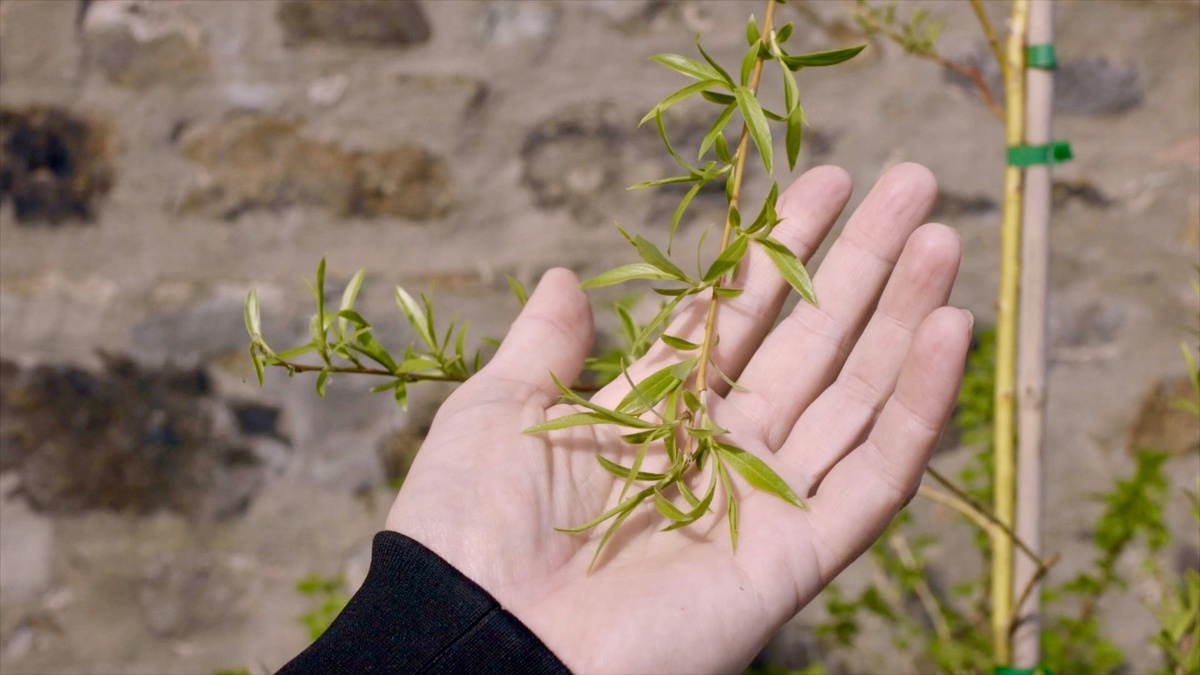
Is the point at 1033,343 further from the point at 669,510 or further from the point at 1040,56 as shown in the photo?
the point at 669,510

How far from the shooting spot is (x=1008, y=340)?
98cm

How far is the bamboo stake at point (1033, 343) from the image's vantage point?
97 cm

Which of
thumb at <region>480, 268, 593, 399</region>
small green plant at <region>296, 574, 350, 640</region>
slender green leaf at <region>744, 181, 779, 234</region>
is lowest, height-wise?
small green plant at <region>296, 574, 350, 640</region>

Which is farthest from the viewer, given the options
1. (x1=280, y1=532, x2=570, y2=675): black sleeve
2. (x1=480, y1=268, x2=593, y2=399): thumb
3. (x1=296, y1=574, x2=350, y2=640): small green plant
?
(x1=296, y1=574, x2=350, y2=640): small green plant

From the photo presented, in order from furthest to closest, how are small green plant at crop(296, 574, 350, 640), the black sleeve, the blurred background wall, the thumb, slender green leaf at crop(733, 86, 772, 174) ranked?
the blurred background wall
small green plant at crop(296, 574, 350, 640)
the thumb
the black sleeve
slender green leaf at crop(733, 86, 772, 174)

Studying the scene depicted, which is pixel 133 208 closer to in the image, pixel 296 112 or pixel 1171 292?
pixel 296 112

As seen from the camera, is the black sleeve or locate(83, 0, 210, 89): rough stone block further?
locate(83, 0, 210, 89): rough stone block

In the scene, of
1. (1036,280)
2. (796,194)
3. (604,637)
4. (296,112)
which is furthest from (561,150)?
(604,637)

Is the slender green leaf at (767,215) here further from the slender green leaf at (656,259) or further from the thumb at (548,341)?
the thumb at (548,341)

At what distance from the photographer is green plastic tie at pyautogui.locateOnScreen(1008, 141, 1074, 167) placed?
96cm

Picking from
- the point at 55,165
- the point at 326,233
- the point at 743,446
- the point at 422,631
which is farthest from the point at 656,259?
the point at 55,165

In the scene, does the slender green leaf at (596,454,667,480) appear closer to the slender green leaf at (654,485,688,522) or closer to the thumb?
the slender green leaf at (654,485,688,522)

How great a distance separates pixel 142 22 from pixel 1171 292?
1.73m

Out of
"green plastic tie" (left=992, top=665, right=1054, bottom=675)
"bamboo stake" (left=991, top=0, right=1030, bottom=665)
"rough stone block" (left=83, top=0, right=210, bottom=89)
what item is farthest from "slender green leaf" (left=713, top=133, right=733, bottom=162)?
"rough stone block" (left=83, top=0, right=210, bottom=89)
